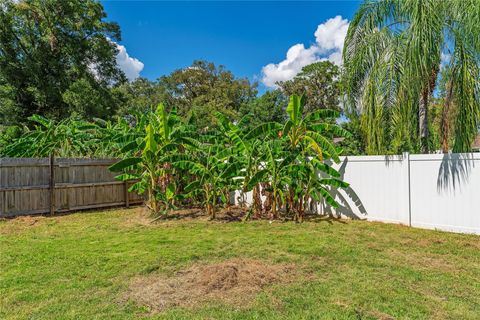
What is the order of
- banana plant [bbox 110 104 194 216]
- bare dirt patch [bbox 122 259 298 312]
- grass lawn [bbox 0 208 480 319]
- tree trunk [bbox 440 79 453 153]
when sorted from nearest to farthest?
1. grass lawn [bbox 0 208 480 319]
2. bare dirt patch [bbox 122 259 298 312]
3. tree trunk [bbox 440 79 453 153]
4. banana plant [bbox 110 104 194 216]

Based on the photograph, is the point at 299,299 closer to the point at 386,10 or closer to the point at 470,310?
the point at 470,310

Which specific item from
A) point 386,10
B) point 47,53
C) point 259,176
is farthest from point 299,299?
point 47,53

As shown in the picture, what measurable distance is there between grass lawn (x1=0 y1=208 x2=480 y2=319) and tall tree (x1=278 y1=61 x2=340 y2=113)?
69.2 feet

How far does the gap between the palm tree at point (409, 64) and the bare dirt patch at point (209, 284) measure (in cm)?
378

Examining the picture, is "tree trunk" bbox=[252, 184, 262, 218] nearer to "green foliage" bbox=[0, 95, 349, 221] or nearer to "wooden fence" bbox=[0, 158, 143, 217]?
"green foliage" bbox=[0, 95, 349, 221]

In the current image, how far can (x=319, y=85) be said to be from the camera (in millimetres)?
27203

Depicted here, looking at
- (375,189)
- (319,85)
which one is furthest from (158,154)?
(319,85)

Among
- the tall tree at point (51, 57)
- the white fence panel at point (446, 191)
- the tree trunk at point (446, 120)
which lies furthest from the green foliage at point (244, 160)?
the tall tree at point (51, 57)

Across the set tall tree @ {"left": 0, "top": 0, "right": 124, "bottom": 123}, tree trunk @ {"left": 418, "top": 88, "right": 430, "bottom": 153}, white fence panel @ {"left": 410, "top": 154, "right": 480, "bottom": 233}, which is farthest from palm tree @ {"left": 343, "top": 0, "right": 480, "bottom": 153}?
tall tree @ {"left": 0, "top": 0, "right": 124, "bottom": 123}

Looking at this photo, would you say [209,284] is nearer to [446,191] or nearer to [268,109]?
[446,191]

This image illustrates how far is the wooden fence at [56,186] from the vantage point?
26.6 ft

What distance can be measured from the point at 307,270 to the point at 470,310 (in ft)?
5.67

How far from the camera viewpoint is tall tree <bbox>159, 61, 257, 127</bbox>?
31891 millimetres

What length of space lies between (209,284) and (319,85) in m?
25.8
